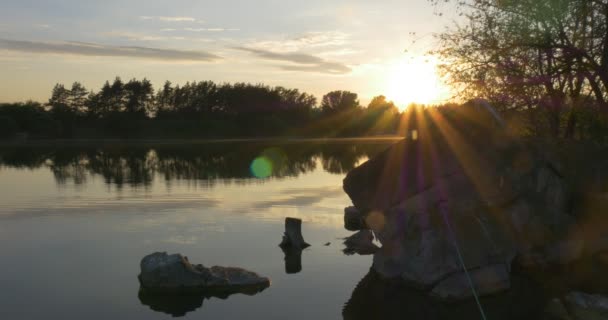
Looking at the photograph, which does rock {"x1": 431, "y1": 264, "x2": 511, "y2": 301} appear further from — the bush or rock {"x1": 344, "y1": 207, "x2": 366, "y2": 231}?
the bush

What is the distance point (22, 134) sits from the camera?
11456cm

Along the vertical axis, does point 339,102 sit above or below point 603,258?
above

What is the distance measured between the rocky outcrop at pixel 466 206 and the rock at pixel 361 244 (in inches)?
105

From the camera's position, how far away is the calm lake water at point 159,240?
53.3 ft

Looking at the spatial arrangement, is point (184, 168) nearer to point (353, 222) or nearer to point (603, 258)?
point (353, 222)

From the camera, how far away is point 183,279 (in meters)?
17.1

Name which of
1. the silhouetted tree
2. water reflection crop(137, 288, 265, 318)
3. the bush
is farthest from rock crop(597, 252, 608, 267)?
the silhouetted tree

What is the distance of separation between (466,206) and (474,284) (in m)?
2.53

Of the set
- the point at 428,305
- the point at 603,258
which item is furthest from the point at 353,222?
the point at 428,305

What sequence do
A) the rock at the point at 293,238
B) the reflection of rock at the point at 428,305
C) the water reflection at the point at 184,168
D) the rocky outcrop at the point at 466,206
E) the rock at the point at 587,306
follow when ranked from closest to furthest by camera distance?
1. the rock at the point at 587,306
2. the reflection of rock at the point at 428,305
3. the rocky outcrop at the point at 466,206
4. the rock at the point at 293,238
5. the water reflection at the point at 184,168

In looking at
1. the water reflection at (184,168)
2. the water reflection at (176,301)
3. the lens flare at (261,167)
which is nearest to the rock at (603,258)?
the water reflection at (176,301)

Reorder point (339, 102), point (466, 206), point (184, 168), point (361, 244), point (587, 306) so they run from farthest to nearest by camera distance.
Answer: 1. point (339, 102)
2. point (184, 168)
3. point (361, 244)
4. point (466, 206)
5. point (587, 306)

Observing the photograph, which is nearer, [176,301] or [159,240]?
[176,301]

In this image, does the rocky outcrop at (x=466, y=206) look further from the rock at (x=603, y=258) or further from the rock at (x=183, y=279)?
the rock at (x=183, y=279)
